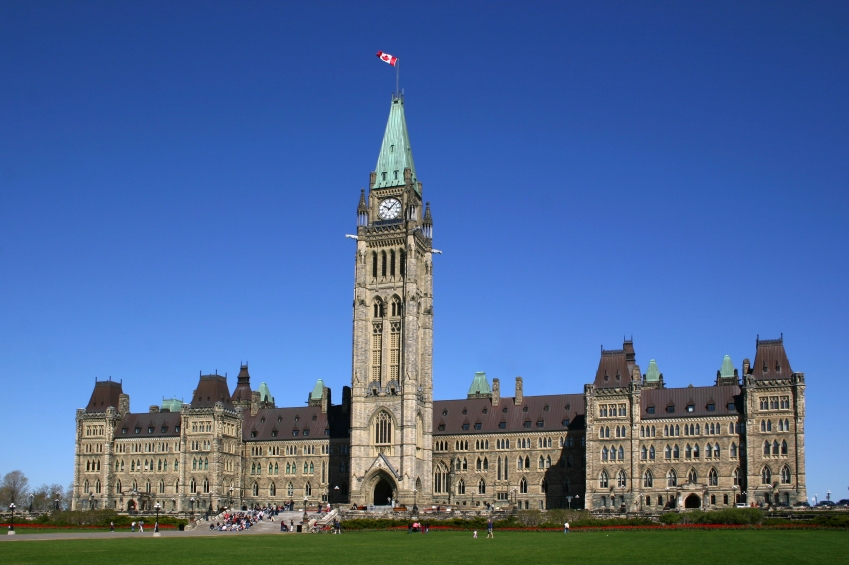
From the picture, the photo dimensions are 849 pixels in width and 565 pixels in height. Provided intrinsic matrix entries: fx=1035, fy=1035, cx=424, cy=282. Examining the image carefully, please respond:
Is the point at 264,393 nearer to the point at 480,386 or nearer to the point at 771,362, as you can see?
the point at 480,386

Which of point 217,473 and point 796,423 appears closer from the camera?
point 796,423

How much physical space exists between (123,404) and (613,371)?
6813cm

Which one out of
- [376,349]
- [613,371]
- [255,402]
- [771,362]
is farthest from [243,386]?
[771,362]

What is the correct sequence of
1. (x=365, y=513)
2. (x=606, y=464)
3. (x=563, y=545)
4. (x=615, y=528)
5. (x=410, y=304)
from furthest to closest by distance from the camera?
1. (x=410, y=304)
2. (x=606, y=464)
3. (x=365, y=513)
4. (x=615, y=528)
5. (x=563, y=545)

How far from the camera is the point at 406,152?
432ft

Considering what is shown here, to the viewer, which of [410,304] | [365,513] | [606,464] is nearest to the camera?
[365,513]

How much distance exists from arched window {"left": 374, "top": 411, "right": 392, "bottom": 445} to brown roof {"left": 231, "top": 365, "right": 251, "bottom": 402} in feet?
104

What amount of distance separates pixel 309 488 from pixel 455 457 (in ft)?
65.0

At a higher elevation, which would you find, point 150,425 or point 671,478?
point 150,425

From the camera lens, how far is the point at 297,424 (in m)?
138

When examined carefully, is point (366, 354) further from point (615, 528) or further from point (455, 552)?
point (455, 552)

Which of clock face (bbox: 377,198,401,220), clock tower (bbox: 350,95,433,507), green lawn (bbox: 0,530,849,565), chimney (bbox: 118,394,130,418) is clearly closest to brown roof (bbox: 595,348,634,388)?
clock tower (bbox: 350,95,433,507)

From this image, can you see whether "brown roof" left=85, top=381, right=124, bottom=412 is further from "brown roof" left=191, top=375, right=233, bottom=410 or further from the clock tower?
the clock tower

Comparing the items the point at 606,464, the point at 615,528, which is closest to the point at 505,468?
the point at 606,464
